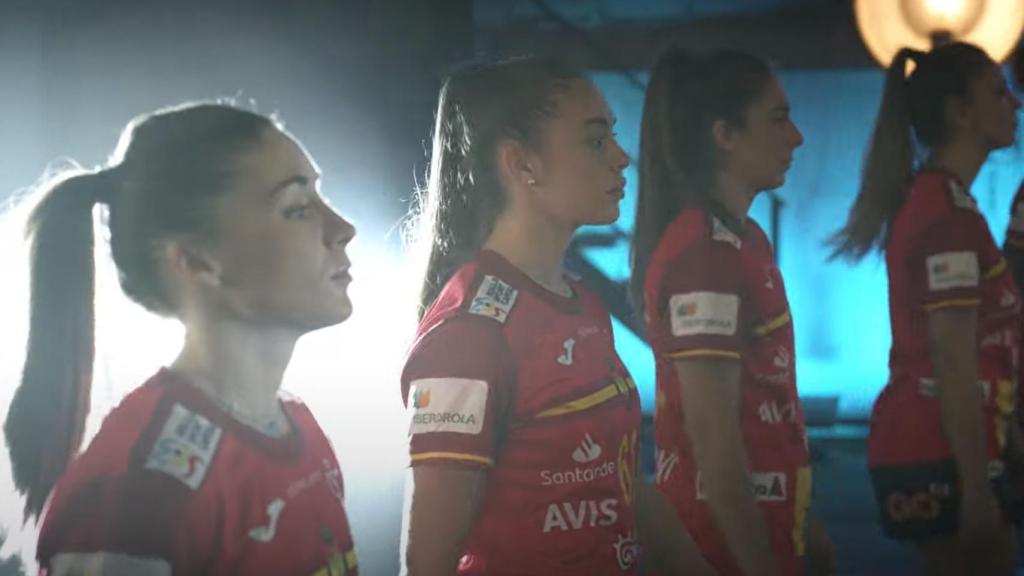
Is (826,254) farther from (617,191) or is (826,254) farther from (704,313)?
(617,191)

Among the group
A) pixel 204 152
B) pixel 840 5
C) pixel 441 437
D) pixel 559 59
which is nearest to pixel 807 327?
pixel 840 5

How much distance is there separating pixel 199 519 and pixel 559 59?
0.69 meters

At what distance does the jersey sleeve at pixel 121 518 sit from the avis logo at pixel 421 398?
0.29 metres

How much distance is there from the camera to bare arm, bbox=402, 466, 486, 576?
113 cm

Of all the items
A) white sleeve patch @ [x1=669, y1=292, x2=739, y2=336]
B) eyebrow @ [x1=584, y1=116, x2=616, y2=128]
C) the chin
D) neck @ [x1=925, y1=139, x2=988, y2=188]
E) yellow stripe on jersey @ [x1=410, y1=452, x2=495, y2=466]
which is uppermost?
neck @ [x1=925, y1=139, x2=988, y2=188]

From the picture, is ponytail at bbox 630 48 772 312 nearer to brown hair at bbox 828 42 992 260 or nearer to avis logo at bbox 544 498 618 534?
brown hair at bbox 828 42 992 260

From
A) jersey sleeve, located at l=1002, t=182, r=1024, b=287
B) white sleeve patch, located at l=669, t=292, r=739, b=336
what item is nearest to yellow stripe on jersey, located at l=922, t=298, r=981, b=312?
jersey sleeve, located at l=1002, t=182, r=1024, b=287

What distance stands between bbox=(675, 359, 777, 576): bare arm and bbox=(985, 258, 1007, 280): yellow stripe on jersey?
0.59 meters

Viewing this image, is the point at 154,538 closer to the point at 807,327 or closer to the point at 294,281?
the point at 294,281

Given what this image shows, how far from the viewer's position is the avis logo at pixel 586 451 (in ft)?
3.96

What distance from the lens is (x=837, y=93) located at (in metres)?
2.51

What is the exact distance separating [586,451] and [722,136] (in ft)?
2.06

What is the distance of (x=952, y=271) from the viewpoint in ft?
5.86

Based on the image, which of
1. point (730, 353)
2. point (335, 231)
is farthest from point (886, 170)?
point (335, 231)
